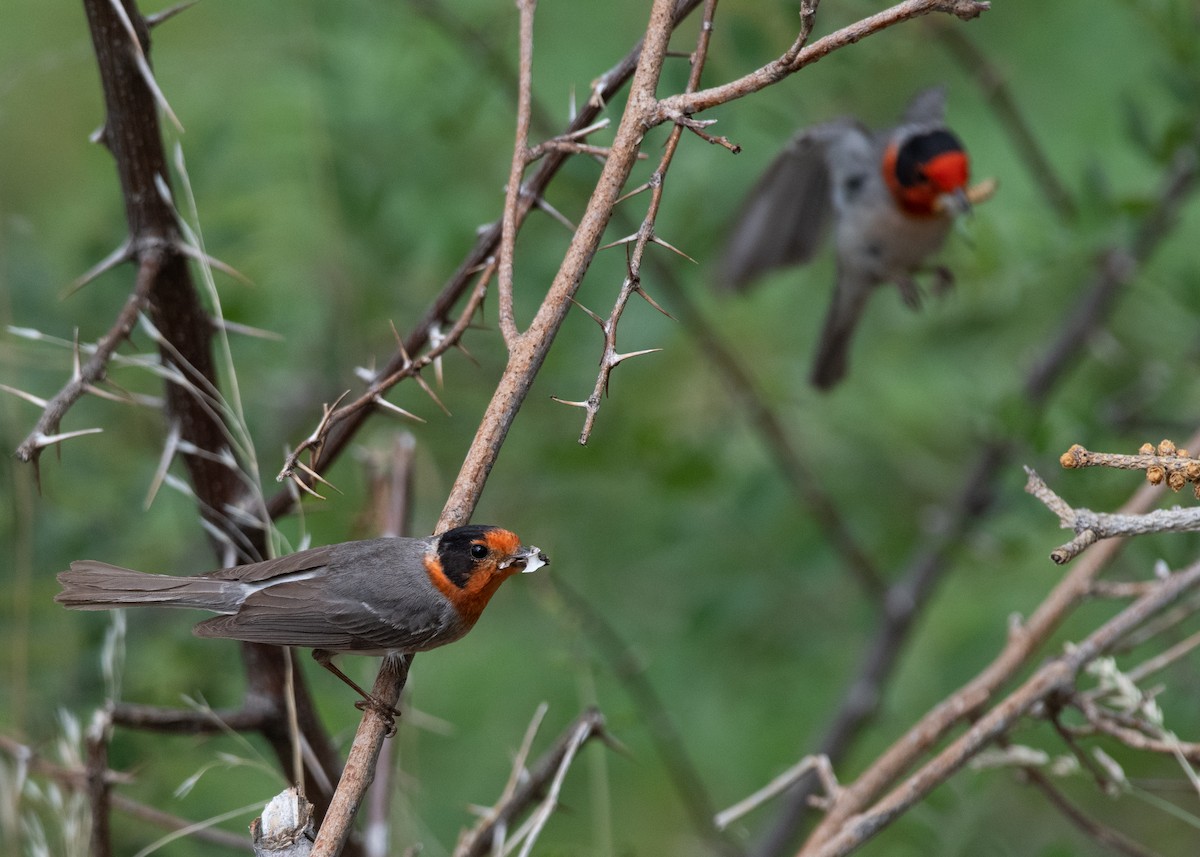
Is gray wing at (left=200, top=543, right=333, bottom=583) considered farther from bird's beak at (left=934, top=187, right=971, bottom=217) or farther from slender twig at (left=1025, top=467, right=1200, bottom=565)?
bird's beak at (left=934, top=187, right=971, bottom=217)

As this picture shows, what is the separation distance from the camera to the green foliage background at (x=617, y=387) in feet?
14.4

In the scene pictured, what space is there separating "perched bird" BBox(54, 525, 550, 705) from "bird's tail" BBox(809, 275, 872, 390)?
2665 mm

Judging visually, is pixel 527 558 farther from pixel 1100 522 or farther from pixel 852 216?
pixel 852 216

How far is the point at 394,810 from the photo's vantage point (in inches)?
129

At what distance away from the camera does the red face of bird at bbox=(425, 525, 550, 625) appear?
2.65 m

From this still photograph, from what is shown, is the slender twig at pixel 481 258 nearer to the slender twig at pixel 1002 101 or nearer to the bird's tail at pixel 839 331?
the slender twig at pixel 1002 101

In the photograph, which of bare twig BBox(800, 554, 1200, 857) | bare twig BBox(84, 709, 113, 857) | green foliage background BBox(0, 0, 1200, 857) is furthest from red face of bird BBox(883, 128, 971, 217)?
bare twig BBox(84, 709, 113, 857)

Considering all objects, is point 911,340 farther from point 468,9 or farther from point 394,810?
point 394,810

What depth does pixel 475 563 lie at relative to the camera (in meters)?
2.78

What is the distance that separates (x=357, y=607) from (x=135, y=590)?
0.48 metres

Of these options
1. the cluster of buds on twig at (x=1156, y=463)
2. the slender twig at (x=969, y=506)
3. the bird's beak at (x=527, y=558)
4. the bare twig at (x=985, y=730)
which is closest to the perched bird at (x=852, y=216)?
the slender twig at (x=969, y=506)

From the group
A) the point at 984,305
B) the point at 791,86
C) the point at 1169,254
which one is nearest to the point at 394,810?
the point at 984,305

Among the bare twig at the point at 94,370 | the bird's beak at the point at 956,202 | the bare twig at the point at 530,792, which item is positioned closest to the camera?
the bare twig at the point at 94,370

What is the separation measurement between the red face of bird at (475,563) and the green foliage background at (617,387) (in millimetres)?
887
